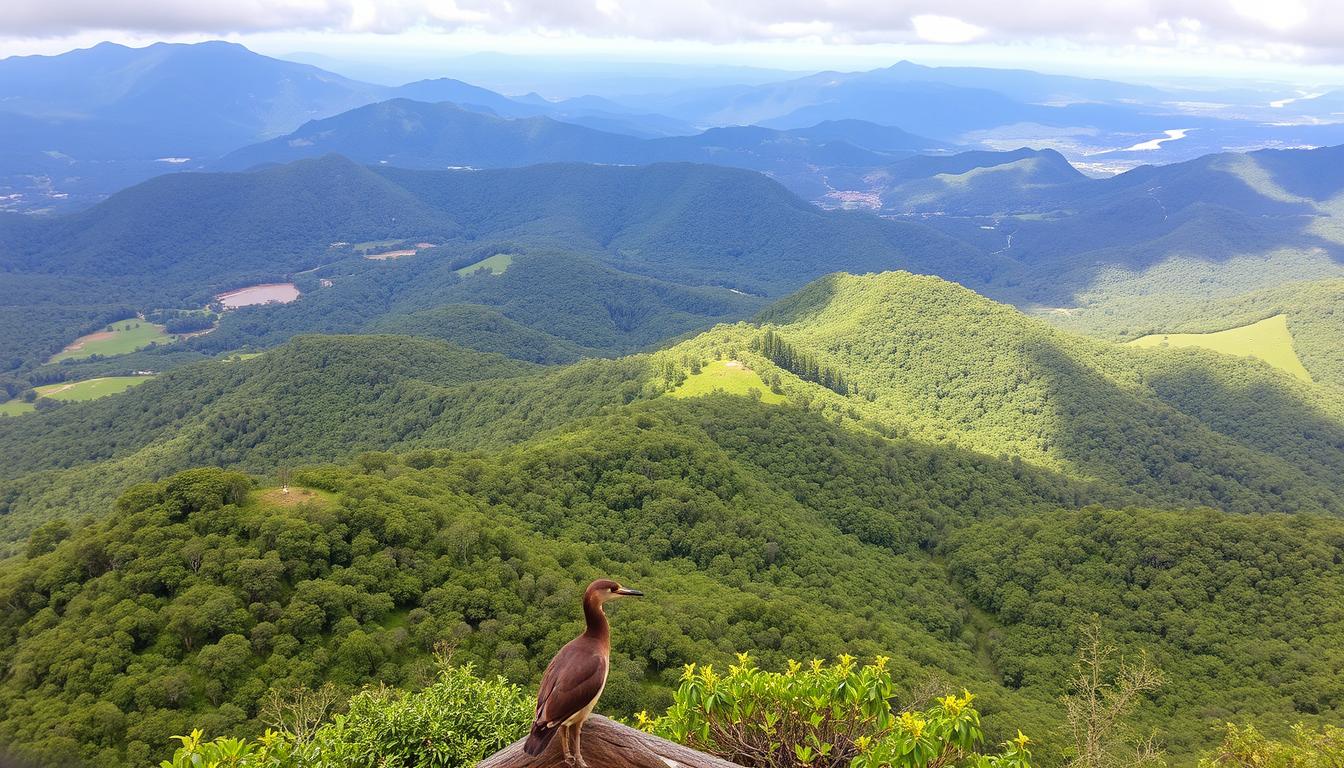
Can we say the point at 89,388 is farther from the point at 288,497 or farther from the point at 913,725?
the point at 913,725

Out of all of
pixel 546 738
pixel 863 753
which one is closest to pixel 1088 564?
pixel 863 753

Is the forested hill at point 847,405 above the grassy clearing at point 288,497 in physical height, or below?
below

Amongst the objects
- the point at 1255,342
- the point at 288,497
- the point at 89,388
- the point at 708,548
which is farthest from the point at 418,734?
the point at 1255,342

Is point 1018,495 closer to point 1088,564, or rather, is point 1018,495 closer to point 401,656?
point 1088,564

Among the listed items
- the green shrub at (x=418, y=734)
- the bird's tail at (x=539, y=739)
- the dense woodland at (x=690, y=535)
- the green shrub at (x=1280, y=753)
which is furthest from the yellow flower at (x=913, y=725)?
the green shrub at (x=1280, y=753)

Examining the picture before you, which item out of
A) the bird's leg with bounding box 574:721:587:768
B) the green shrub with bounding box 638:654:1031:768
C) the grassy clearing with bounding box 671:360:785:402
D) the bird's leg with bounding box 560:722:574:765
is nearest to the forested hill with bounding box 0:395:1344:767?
the grassy clearing with bounding box 671:360:785:402

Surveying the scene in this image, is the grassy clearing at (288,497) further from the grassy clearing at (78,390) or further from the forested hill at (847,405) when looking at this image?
the grassy clearing at (78,390)
